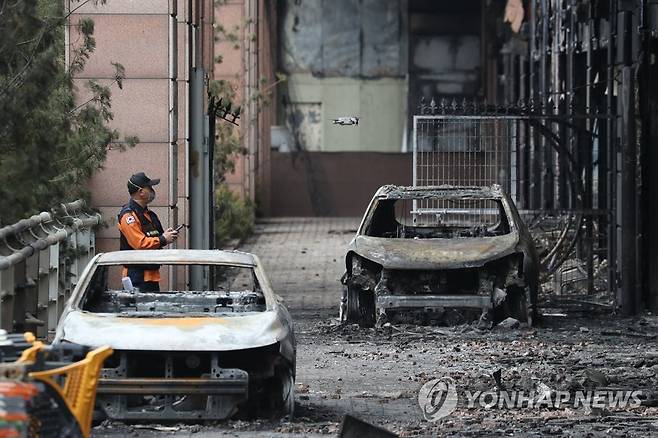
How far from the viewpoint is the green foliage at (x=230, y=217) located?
96.4ft

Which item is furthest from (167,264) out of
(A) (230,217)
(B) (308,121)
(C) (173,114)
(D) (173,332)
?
(B) (308,121)

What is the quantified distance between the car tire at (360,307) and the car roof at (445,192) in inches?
52.8

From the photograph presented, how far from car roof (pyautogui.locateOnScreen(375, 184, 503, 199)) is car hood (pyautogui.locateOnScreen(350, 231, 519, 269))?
2.21ft

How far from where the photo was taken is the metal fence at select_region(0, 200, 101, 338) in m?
12.9

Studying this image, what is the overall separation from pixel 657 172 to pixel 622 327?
251 centimetres

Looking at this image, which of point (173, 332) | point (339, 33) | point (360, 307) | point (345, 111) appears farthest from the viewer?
point (345, 111)

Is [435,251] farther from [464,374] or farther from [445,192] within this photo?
[464,374]

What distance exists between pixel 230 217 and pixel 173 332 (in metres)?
20.5

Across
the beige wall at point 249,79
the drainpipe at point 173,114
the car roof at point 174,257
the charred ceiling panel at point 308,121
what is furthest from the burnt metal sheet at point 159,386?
the charred ceiling panel at point 308,121

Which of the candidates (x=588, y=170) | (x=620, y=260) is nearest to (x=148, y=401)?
(x=620, y=260)

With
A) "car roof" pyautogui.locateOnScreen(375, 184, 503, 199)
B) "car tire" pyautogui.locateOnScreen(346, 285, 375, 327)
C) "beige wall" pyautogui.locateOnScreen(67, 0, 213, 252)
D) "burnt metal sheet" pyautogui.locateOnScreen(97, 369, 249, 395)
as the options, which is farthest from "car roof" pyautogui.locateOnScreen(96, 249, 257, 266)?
"beige wall" pyautogui.locateOnScreen(67, 0, 213, 252)

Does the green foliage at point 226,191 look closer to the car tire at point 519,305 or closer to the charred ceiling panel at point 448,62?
the car tire at point 519,305

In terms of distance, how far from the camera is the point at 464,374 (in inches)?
523

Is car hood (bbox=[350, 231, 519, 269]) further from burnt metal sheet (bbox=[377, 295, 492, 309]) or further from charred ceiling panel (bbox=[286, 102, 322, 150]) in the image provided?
charred ceiling panel (bbox=[286, 102, 322, 150])
